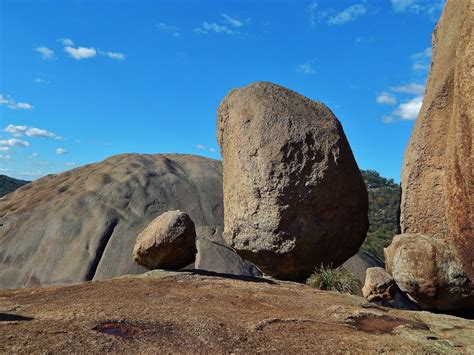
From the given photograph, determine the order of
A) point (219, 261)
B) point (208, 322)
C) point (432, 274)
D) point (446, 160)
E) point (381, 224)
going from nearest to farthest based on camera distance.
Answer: point (208, 322) → point (432, 274) → point (446, 160) → point (219, 261) → point (381, 224)

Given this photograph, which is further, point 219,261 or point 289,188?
point 219,261

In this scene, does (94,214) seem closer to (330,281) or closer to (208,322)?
(330,281)

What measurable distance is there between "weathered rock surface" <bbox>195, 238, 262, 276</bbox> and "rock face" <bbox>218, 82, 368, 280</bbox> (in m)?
8.11

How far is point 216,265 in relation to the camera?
61.8 feet

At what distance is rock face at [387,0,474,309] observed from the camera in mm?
7395

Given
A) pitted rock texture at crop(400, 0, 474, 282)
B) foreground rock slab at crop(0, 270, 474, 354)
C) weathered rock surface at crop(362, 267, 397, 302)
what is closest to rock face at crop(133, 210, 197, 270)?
foreground rock slab at crop(0, 270, 474, 354)

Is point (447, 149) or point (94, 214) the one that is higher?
point (447, 149)

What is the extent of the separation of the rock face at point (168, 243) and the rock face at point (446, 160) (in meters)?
4.22

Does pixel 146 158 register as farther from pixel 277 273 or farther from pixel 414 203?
pixel 414 203

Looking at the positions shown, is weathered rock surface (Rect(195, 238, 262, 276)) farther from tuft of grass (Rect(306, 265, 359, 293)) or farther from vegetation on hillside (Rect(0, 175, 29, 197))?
vegetation on hillside (Rect(0, 175, 29, 197))

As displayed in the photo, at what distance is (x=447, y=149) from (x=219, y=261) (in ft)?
39.2

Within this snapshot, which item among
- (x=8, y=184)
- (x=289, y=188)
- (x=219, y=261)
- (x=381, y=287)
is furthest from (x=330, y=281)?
(x=8, y=184)

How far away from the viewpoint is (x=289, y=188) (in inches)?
392

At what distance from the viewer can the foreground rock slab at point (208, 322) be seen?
5277 millimetres
